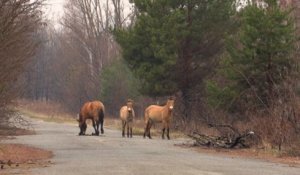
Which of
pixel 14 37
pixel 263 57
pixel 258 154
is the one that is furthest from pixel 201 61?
pixel 14 37

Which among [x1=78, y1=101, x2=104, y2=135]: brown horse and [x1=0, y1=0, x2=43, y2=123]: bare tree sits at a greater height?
[x1=0, y1=0, x2=43, y2=123]: bare tree

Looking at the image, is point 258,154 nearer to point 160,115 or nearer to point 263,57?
point 263,57

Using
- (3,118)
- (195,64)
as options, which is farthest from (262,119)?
(195,64)

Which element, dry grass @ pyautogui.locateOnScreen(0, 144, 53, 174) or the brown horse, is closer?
dry grass @ pyautogui.locateOnScreen(0, 144, 53, 174)

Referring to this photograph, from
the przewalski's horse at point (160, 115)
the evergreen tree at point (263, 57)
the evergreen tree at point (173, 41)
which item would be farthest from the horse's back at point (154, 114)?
the evergreen tree at point (263, 57)

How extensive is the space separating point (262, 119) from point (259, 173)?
12066 millimetres

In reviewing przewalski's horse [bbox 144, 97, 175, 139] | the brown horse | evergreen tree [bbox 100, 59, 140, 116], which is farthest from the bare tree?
evergreen tree [bbox 100, 59, 140, 116]

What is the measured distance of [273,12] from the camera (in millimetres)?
29750

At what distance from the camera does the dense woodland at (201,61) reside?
24.0 metres

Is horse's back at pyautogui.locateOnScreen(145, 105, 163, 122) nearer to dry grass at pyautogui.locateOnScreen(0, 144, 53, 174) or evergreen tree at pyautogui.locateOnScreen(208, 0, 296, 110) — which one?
evergreen tree at pyautogui.locateOnScreen(208, 0, 296, 110)

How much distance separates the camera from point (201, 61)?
45.0 metres

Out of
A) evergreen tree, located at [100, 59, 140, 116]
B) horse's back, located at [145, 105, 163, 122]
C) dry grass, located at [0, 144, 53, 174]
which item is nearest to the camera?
dry grass, located at [0, 144, 53, 174]

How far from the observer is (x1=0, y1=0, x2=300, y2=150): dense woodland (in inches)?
945

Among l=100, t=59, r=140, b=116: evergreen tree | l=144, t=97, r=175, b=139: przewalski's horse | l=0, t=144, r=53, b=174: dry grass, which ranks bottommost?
l=0, t=144, r=53, b=174: dry grass
